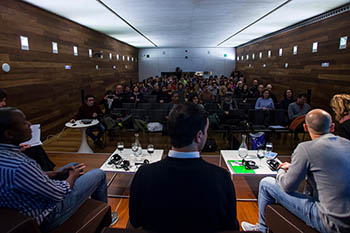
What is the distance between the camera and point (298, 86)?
803cm

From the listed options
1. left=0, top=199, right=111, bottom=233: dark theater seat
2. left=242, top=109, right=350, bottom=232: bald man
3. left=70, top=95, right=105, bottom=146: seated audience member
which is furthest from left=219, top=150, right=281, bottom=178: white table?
left=70, top=95, right=105, bottom=146: seated audience member

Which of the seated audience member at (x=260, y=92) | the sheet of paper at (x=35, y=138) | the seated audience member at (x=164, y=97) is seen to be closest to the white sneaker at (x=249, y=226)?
the sheet of paper at (x=35, y=138)

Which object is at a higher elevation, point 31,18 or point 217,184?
point 31,18

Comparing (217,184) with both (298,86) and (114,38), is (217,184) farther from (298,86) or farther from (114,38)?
(114,38)

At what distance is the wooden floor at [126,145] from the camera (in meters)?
2.93

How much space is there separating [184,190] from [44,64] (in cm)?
619

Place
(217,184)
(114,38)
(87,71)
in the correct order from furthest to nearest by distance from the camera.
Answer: (114,38), (87,71), (217,184)

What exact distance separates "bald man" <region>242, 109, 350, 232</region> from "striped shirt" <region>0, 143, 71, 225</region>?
6.12 feet

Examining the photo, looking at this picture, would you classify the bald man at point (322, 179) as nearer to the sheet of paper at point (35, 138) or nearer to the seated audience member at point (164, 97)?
the sheet of paper at point (35, 138)

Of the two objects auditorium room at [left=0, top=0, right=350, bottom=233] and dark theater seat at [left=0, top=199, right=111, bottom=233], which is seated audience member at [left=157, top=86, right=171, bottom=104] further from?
dark theater seat at [left=0, top=199, right=111, bottom=233]

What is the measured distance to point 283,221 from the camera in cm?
191

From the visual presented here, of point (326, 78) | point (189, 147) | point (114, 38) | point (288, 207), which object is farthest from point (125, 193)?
point (114, 38)

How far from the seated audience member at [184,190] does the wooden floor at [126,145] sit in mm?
1704

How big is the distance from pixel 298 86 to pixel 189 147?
26.6 ft
